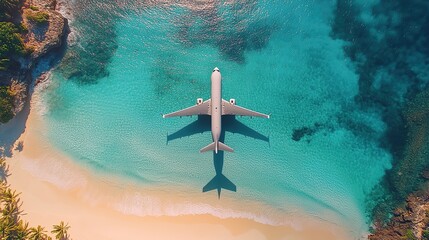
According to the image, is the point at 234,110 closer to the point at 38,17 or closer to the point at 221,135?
the point at 221,135

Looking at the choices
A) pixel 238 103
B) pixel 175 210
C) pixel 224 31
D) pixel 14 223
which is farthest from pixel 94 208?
pixel 224 31

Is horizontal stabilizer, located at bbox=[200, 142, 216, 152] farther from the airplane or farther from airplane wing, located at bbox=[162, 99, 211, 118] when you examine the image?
airplane wing, located at bbox=[162, 99, 211, 118]

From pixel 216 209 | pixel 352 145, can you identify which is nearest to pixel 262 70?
pixel 352 145

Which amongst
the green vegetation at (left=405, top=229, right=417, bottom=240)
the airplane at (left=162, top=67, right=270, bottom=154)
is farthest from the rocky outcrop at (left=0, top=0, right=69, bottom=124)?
the green vegetation at (left=405, top=229, right=417, bottom=240)

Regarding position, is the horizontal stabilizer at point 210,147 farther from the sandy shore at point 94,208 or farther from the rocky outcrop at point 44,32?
the rocky outcrop at point 44,32

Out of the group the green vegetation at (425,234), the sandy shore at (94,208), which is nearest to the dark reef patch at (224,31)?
the sandy shore at (94,208)
